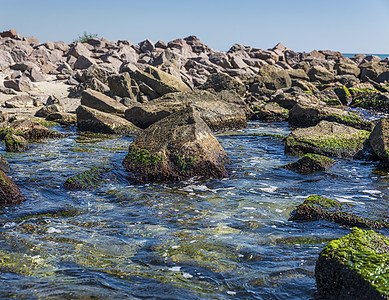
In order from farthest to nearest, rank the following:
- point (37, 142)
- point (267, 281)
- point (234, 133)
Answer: point (234, 133) → point (37, 142) → point (267, 281)

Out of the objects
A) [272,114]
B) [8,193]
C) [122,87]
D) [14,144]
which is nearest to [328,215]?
[8,193]

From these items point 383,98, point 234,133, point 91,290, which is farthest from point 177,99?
point 91,290

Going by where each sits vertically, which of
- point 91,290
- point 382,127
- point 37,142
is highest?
point 382,127

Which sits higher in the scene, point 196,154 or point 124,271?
point 196,154

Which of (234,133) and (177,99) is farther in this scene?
(177,99)

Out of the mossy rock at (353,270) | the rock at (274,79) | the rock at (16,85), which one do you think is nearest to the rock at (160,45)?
the rock at (274,79)

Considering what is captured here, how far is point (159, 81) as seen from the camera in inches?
711

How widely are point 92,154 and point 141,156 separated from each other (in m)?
2.41

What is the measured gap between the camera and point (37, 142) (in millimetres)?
11719

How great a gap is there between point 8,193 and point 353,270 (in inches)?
206

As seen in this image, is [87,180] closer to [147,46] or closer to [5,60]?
[5,60]

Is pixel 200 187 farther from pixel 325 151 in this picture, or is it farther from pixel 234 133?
pixel 234 133

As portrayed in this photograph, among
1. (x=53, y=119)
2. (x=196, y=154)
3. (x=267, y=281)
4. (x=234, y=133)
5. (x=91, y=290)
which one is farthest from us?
(x=53, y=119)

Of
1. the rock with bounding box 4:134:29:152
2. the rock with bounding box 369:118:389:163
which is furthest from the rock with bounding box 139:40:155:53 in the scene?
the rock with bounding box 369:118:389:163
